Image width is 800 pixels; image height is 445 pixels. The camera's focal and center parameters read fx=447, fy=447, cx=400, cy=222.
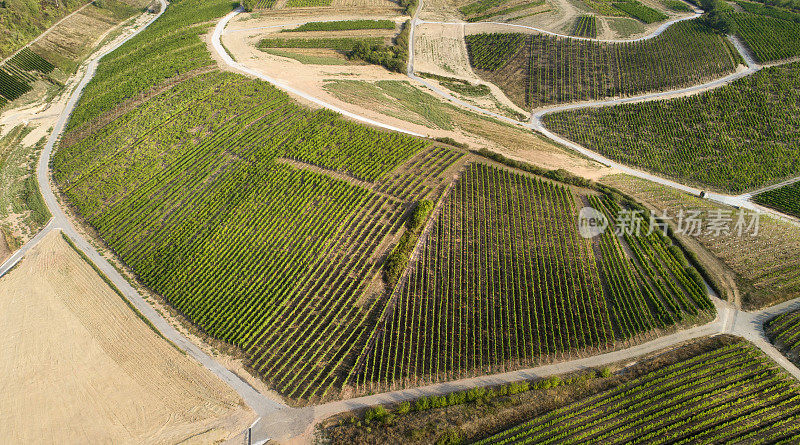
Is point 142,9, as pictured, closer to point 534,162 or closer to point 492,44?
point 492,44

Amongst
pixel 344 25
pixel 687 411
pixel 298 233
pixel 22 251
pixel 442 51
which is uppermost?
pixel 344 25

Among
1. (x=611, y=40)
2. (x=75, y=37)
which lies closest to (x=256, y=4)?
(x=75, y=37)

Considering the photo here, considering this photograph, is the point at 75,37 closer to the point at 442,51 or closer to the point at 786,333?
the point at 442,51

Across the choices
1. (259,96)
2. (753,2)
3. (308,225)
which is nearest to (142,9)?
(259,96)

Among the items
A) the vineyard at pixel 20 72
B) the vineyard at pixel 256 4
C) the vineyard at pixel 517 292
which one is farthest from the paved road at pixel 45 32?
the vineyard at pixel 517 292

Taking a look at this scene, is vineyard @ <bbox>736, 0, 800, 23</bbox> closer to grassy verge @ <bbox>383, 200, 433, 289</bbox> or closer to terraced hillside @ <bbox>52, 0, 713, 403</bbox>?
terraced hillside @ <bbox>52, 0, 713, 403</bbox>

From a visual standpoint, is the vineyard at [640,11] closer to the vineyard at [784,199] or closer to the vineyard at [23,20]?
the vineyard at [784,199]

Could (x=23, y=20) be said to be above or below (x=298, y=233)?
above

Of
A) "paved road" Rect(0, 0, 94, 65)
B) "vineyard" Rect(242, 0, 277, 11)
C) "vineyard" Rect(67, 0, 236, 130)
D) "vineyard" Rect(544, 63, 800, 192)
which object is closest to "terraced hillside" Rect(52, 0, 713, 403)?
"vineyard" Rect(67, 0, 236, 130)
